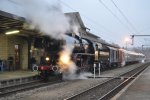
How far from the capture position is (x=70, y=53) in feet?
75.5

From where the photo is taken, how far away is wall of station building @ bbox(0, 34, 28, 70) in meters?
28.6

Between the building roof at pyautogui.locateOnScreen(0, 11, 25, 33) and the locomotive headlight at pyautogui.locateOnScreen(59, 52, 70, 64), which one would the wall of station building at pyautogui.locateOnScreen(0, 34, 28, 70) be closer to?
the building roof at pyautogui.locateOnScreen(0, 11, 25, 33)

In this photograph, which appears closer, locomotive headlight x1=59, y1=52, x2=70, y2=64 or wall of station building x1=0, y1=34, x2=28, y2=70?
locomotive headlight x1=59, y1=52, x2=70, y2=64

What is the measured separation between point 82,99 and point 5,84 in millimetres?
7574

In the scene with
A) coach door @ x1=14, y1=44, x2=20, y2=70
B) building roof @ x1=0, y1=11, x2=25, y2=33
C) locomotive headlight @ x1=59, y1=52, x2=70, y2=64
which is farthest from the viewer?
coach door @ x1=14, y1=44, x2=20, y2=70

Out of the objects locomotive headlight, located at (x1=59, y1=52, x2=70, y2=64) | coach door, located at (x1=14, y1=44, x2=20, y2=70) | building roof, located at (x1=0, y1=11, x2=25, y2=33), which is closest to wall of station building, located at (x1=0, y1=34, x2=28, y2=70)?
coach door, located at (x1=14, y1=44, x2=20, y2=70)

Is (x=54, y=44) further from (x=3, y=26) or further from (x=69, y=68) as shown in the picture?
(x=3, y=26)

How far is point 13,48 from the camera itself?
3005 cm

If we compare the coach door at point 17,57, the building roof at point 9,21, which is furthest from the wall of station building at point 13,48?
the building roof at point 9,21

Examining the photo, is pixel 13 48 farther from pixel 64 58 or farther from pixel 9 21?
pixel 64 58

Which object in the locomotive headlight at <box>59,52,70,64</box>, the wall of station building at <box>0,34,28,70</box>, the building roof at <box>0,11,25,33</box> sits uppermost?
the building roof at <box>0,11,25,33</box>

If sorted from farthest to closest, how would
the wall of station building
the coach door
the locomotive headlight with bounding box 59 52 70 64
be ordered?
the coach door
the wall of station building
the locomotive headlight with bounding box 59 52 70 64

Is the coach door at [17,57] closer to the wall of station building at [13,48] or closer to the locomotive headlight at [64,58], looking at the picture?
the wall of station building at [13,48]

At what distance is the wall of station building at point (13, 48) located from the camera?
2864 cm
